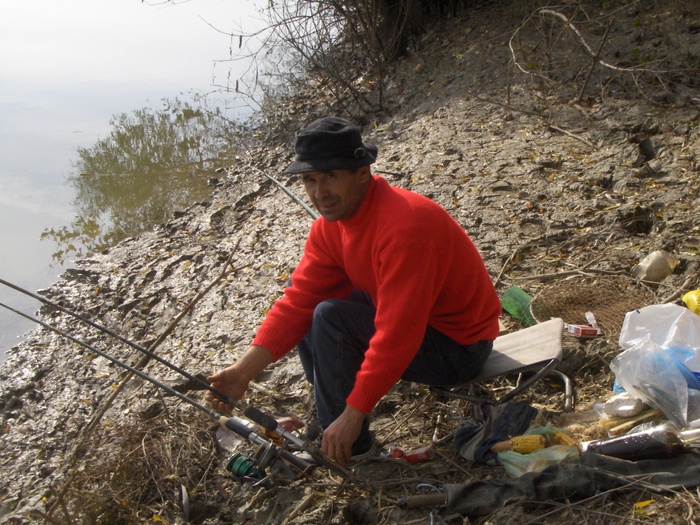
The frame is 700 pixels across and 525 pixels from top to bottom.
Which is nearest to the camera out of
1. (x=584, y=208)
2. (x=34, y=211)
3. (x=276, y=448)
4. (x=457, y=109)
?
(x=276, y=448)

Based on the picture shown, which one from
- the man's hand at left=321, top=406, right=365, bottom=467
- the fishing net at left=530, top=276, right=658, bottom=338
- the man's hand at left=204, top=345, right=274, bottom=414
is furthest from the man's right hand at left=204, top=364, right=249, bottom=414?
the fishing net at left=530, top=276, right=658, bottom=338

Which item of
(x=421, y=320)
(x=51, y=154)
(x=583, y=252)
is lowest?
(x=583, y=252)

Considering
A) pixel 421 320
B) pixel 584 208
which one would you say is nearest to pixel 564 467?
pixel 421 320

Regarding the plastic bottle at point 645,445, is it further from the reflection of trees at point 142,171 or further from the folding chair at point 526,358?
the reflection of trees at point 142,171

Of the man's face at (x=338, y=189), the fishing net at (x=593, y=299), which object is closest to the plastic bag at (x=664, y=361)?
the fishing net at (x=593, y=299)

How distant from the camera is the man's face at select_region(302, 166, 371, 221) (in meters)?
2.88

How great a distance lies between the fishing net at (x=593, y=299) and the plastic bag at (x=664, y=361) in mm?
499

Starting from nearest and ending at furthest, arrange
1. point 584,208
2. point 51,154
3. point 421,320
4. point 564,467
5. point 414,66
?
1. point 564,467
2. point 421,320
3. point 584,208
4. point 414,66
5. point 51,154

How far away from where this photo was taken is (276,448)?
296 cm

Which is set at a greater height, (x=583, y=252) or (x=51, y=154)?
(x=51, y=154)

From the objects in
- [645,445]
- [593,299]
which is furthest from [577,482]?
[593,299]

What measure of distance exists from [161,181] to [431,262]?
7.43m

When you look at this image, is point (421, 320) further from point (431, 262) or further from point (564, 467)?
point (564, 467)

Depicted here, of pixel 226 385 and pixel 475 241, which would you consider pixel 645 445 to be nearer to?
pixel 226 385
